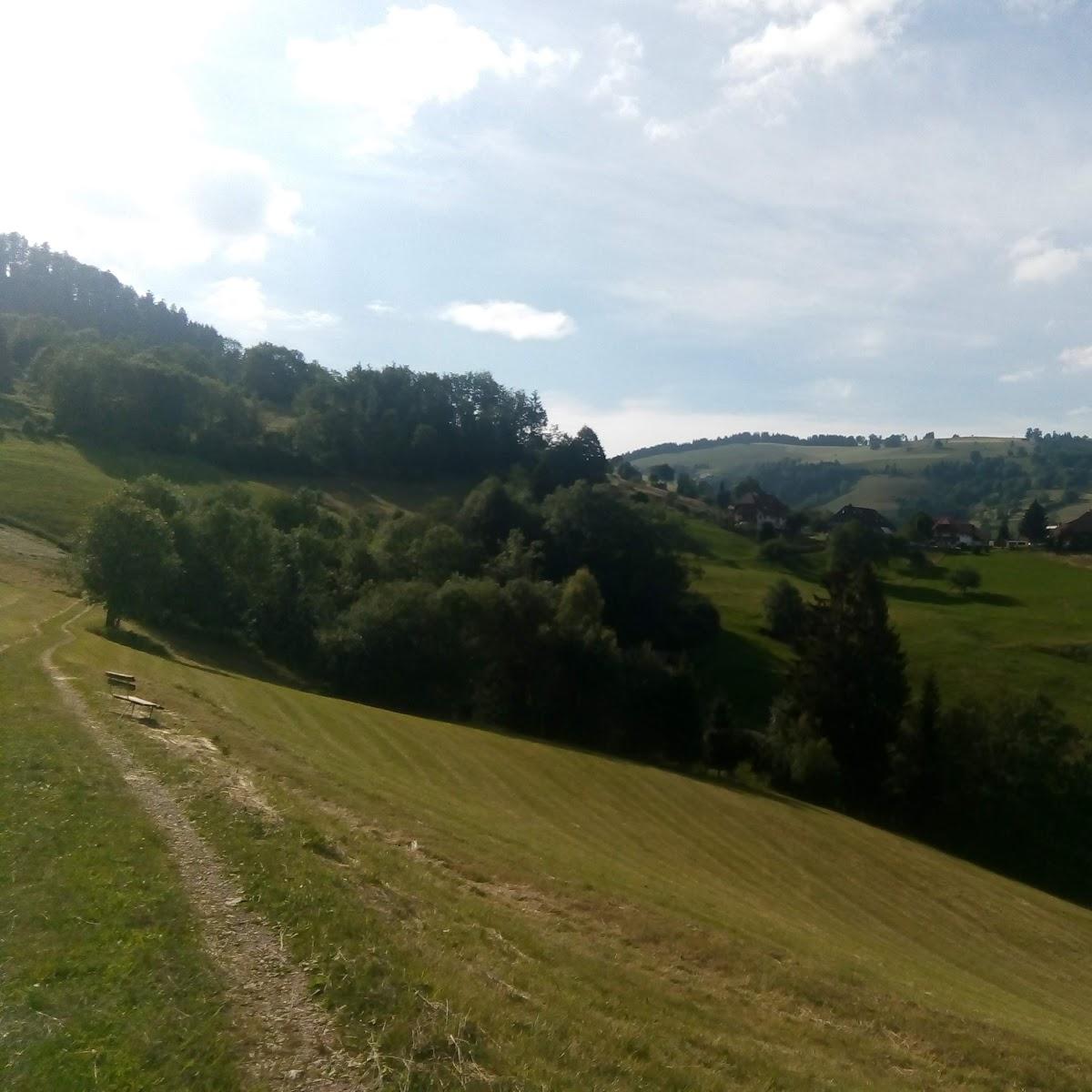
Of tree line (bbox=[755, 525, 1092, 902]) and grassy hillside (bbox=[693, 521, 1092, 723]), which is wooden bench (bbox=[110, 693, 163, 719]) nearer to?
tree line (bbox=[755, 525, 1092, 902])

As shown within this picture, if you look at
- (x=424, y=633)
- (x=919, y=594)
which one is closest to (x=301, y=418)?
(x=424, y=633)

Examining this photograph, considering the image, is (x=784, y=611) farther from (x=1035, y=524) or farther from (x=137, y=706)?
(x=137, y=706)

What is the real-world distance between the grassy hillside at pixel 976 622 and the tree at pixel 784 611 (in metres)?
1.41

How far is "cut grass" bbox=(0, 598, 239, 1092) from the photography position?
23.7 ft

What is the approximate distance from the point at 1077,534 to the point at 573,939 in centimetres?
12683

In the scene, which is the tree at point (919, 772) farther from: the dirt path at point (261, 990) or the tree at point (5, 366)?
the tree at point (5, 366)

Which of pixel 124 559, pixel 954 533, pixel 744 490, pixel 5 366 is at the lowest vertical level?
pixel 124 559

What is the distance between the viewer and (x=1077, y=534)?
122312mm

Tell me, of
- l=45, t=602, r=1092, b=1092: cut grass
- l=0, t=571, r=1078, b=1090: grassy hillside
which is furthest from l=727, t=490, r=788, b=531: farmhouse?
l=0, t=571, r=1078, b=1090: grassy hillside

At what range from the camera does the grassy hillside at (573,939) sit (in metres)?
9.11

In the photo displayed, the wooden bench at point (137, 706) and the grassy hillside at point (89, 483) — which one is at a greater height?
the grassy hillside at point (89, 483)

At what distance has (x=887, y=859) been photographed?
42.2 metres

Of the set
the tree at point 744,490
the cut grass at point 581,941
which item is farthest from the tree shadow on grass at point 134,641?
the tree at point 744,490

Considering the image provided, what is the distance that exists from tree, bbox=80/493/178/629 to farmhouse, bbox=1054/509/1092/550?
108963 mm
